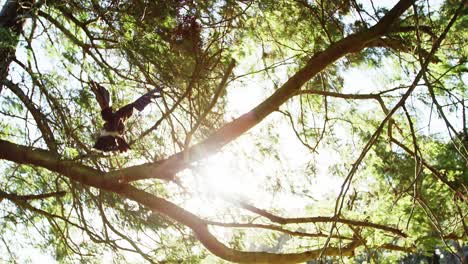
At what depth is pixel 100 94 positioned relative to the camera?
333 centimetres

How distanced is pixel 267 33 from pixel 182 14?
1.01m

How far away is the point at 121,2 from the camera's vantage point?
3553 mm

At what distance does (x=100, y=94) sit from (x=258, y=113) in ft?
4.23

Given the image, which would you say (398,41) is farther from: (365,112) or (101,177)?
(101,177)

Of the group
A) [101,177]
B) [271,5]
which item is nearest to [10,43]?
[101,177]

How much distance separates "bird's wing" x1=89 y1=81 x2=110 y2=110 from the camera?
3.29 metres

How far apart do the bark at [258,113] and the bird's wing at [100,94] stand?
66cm

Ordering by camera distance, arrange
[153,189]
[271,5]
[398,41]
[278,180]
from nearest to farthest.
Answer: [398,41] < [271,5] < [278,180] < [153,189]

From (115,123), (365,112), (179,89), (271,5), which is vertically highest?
(271,5)

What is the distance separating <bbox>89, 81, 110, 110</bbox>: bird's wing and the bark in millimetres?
661

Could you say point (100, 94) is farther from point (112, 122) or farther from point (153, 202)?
point (153, 202)

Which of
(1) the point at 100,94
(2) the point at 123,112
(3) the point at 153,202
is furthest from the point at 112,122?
(3) the point at 153,202

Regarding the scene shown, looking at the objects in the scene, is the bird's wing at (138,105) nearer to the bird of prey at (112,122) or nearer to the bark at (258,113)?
the bird of prey at (112,122)

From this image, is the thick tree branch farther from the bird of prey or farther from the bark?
the bird of prey
